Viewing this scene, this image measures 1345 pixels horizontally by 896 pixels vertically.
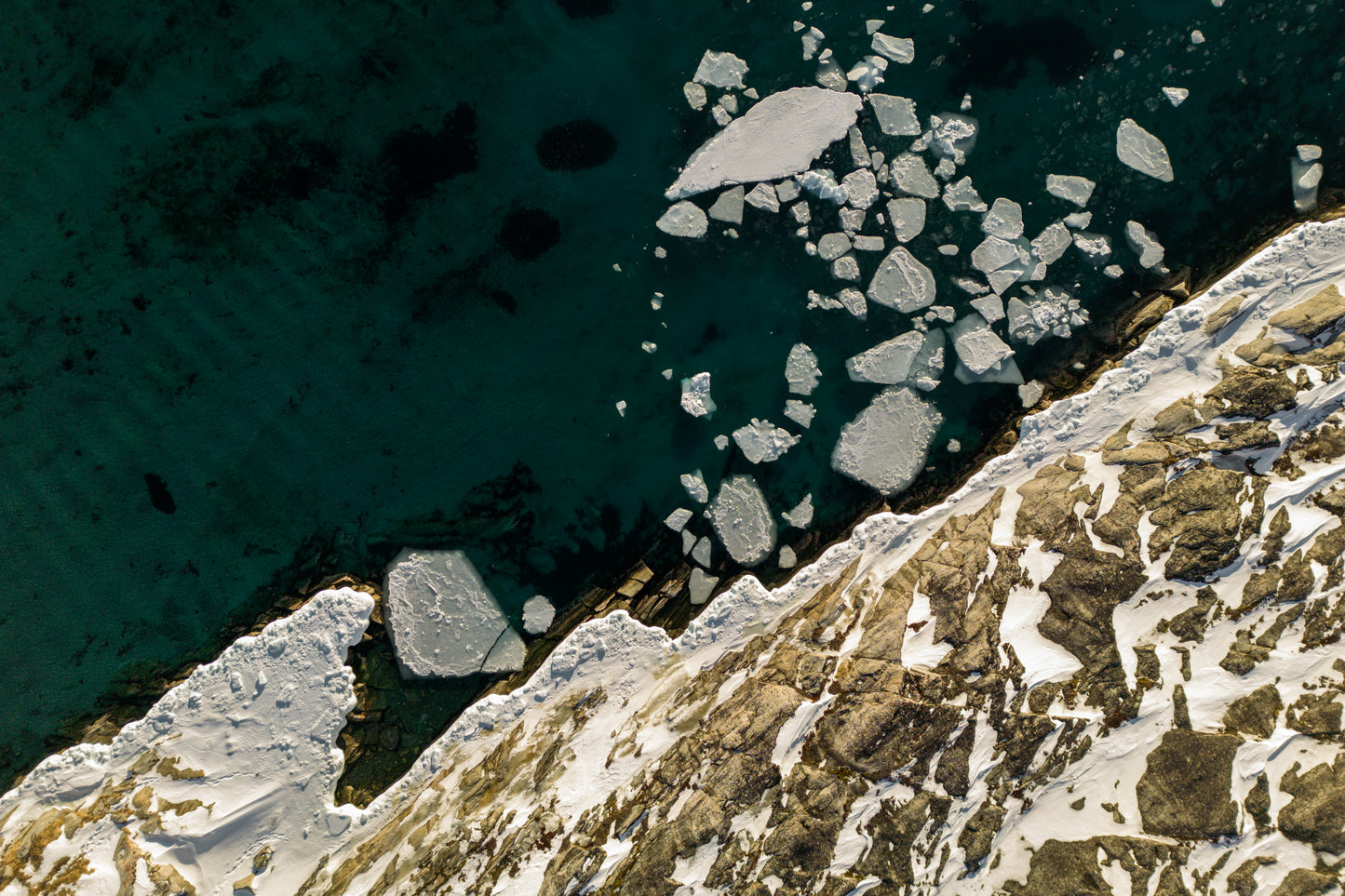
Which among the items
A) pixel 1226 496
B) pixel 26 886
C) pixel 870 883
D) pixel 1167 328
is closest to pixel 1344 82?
pixel 1167 328

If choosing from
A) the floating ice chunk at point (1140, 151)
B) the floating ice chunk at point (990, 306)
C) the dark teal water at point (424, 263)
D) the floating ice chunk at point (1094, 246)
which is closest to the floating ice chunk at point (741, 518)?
the dark teal water at point (424, 263)

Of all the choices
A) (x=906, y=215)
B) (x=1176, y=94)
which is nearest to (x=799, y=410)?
(x=906, y=215)

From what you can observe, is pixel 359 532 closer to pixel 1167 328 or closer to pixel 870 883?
pixel 870 883

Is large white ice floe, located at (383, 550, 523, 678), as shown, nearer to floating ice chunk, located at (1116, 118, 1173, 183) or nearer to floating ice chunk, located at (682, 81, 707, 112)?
floating ice chunk, located at (682, 81, 707, 112)

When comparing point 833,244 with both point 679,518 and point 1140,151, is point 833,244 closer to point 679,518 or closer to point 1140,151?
point 679,518

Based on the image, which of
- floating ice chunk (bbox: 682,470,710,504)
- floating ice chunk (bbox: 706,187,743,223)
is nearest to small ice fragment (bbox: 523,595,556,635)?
floating ice chunk (bbox: 682,470,710,504)
